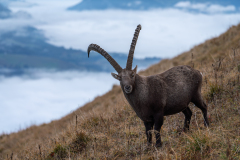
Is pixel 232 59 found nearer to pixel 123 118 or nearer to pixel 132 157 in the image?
pixel 123 118

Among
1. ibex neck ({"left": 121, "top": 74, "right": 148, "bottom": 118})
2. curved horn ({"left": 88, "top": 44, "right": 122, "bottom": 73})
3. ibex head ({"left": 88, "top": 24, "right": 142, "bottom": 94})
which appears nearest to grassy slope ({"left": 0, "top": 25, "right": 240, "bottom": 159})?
ibex neck ({"left": 121, "top": 74, "right": 148, "bottom": 118})

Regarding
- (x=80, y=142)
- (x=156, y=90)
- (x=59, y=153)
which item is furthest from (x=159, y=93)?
(x=59, y=153)

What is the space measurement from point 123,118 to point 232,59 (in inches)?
201

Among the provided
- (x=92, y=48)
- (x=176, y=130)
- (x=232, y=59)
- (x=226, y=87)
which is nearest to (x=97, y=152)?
(x=176, y=130)

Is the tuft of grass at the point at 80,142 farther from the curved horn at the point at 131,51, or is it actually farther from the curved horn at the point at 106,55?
the curved horn at the point at 131,51

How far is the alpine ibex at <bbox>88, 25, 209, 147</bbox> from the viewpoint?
219 inches

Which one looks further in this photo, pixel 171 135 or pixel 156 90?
pixel 171 135

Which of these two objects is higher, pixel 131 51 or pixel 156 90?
pixel 131 51

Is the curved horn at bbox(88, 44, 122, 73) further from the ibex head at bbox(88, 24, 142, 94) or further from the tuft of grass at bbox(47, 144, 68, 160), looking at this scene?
the tuft of grass at bbox(47, 144, 68, 160)

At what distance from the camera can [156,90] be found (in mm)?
5742

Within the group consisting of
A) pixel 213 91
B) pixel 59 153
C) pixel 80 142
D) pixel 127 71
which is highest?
pixel 127 71

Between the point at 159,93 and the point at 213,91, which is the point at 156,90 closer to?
the point at 159,93

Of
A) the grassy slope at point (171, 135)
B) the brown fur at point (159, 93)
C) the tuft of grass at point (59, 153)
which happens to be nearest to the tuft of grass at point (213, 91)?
the grassy slope at point (171, 135)

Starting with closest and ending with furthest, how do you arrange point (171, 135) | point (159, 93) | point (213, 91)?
point (159, 93)
point (171, 135)
point (213, 91)
